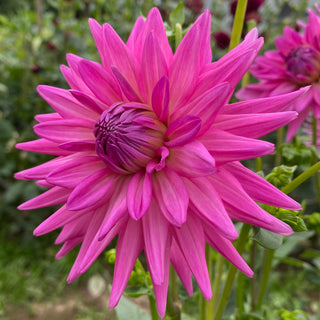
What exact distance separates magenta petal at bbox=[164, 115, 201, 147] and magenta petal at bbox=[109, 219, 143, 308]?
113mm

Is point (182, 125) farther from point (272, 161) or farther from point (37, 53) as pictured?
point (37, 53)

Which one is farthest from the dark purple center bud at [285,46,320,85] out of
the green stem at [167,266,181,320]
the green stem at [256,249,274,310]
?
the green stem at [167,266,181,320]

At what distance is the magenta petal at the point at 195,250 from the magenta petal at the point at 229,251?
2cm

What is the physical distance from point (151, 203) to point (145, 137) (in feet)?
0.28

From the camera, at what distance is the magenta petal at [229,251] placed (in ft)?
1.42

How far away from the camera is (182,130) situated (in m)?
0.45

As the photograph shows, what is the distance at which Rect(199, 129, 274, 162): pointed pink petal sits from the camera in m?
0.39

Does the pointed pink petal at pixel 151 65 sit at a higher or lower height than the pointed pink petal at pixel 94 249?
higher

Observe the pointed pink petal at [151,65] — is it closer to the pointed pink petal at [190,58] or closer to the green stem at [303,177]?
the pointed pink petal at [190,58]

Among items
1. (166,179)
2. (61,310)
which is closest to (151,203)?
(166,179)

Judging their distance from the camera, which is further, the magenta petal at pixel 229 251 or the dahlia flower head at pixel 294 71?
the dahlia flower head at pixel 294 71

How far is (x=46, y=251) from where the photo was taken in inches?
82.6

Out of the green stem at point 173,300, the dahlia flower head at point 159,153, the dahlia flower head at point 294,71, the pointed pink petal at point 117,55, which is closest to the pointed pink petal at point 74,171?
the dahlia flower head at point 159,153

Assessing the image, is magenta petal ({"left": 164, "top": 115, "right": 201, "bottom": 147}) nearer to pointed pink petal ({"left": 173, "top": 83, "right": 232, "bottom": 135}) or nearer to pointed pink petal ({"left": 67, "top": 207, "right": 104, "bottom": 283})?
pointed pink petal ({"left": 173, "top": 83, "right": 232, "bottom": 135})
